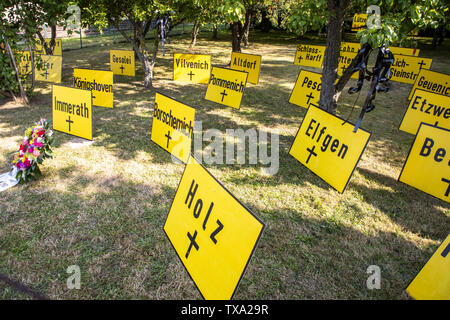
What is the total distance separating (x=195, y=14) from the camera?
9516 millimetres

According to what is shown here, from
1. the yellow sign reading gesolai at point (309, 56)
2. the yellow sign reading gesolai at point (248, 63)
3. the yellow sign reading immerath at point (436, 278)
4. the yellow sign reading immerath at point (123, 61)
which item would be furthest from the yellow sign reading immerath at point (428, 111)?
the yellow sign reading immerath at point (123, 61)

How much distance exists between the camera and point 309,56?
11.7 meters

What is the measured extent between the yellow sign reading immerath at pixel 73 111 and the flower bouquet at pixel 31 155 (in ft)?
3.67

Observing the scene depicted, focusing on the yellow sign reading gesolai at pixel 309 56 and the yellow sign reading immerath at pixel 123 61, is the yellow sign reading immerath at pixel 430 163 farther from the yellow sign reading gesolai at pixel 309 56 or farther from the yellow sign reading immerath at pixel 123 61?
the yellow sign reading immerath at pixel 123 61

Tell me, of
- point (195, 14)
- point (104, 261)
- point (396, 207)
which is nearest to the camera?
point (104, 261)

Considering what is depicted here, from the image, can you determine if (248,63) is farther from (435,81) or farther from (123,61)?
(435,81)

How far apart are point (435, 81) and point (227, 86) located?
5.68 m

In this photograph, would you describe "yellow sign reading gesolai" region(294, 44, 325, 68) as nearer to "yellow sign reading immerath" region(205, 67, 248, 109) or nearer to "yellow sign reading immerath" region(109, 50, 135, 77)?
"yellow sign reading immerath" region(205, 67, 248, 109)

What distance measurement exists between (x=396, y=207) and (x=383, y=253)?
46.7 inches

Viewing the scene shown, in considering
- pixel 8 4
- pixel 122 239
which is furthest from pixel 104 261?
pixel 8 4

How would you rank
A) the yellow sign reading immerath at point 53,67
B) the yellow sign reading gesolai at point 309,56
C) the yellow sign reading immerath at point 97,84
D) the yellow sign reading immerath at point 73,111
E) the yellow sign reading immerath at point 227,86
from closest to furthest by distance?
the yellow sign reading immerath at point 73,111, the yellow sign reading immerath at point 97,84, the yellow sign reading immerath at point 227,86, the yellow sign reading immerath at point 53,67, the yellow sign reading gesolai at point 309,56

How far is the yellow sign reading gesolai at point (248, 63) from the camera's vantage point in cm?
973

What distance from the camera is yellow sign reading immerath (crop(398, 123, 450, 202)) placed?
14.0ft
